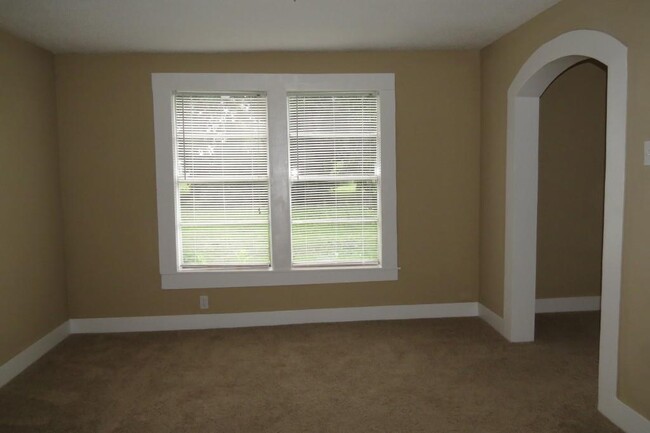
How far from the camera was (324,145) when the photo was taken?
4.47 m

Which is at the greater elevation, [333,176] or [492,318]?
[333,176]

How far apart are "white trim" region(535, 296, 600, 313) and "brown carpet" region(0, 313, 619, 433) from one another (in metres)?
0.37

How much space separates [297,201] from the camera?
4500mm

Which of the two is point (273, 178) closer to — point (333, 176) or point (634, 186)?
point (333, 176)

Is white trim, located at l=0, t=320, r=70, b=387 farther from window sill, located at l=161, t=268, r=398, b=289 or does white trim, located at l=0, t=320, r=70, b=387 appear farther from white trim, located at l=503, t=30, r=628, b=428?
white trim, located at l=503, t=30, r=628, b=428

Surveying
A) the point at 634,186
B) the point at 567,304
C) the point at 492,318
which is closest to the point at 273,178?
the point at 492,318

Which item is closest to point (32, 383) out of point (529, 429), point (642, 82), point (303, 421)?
point (303, 421)

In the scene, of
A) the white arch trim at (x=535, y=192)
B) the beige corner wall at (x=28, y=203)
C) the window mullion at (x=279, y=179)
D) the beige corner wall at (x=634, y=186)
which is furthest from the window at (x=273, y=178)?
the beige corner wall at (x=634, y=186)

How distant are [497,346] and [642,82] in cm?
231

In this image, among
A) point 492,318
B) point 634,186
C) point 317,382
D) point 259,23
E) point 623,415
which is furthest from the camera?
point 492,318

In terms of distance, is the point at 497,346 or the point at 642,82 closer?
the point at 642,82

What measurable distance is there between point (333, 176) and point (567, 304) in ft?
9.08

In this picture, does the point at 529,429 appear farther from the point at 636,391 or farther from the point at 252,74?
the point at 252,74

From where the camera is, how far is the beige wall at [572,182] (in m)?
4.67
